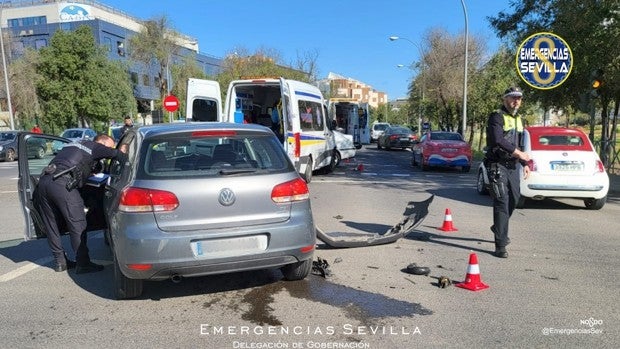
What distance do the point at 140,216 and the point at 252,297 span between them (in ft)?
4.34

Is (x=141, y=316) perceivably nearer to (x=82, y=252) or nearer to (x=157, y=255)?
(x=157, y=255)

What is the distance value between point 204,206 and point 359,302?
5.37ft

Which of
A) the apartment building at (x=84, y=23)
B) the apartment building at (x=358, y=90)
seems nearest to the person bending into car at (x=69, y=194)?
the apartment building at (x=84, y=23)

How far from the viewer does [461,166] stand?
17172 mm

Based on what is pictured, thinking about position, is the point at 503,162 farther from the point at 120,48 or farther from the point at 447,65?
the point at 120,48

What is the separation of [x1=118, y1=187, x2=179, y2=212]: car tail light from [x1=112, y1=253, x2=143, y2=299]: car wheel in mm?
719

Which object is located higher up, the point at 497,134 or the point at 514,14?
the point at 514,14

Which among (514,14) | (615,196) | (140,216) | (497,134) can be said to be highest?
(514,14)

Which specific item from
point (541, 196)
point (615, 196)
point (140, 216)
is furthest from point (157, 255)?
point (615, 196)

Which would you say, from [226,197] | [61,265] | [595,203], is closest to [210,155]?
[226,197]

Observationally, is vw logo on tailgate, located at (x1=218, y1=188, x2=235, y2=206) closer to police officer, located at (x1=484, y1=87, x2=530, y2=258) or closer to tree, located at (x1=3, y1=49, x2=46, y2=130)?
police officer, located at (x1=484, y1=87, x2=530, y2=258)

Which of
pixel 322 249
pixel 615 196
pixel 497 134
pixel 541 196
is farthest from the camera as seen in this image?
pixel 615 196

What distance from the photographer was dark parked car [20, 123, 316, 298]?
13.6 feet

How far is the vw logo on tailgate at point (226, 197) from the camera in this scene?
4262 mm
